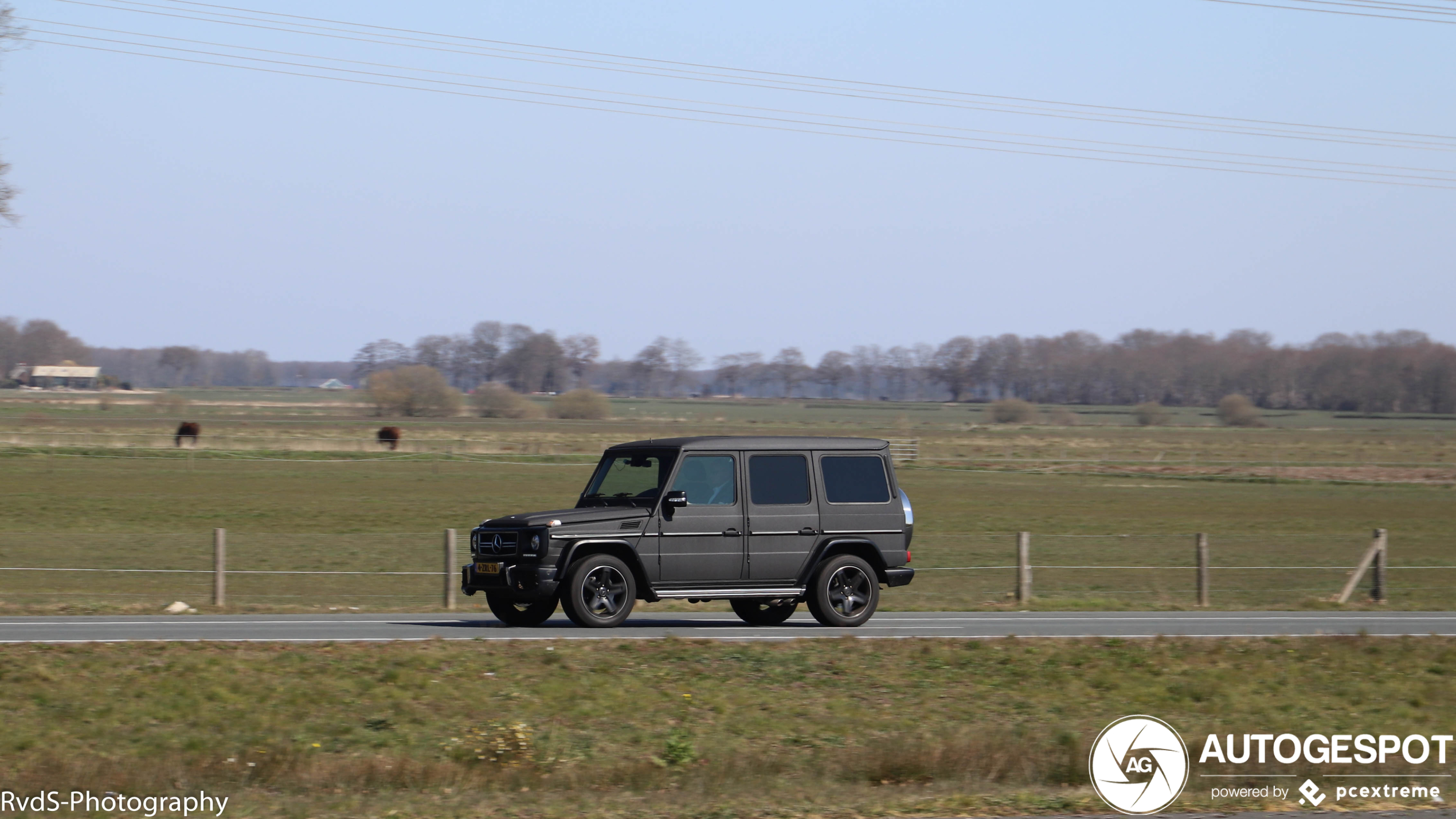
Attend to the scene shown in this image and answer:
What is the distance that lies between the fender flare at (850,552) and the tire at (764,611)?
94 cm

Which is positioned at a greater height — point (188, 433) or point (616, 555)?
point (188, 433)

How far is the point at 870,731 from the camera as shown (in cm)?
1175

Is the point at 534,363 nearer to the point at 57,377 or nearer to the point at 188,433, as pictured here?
the point at 57,377

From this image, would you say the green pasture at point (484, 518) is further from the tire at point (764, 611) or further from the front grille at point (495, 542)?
the front grille at point (495, 542)

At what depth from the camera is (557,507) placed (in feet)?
136

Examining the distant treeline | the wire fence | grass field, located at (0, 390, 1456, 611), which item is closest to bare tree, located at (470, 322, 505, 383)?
the distant treeline

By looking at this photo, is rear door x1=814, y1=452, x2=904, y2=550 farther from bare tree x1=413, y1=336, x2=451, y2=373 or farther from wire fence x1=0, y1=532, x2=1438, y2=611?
bare tree x1=413, y1=336, x2=451, y2=373

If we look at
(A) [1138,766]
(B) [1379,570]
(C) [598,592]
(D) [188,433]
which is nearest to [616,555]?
(C) [598,592]

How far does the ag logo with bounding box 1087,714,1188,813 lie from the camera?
9.85 meters

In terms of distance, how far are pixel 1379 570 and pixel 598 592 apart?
578 inches

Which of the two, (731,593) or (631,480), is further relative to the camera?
(631,480)

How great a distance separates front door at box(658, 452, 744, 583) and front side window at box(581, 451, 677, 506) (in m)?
0.19

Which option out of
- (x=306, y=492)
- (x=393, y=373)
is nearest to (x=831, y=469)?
(x=306, y=492)

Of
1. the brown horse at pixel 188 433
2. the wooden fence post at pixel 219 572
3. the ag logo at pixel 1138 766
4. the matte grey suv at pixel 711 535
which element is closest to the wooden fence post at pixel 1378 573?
the matte grey suv at pixel 711 535
